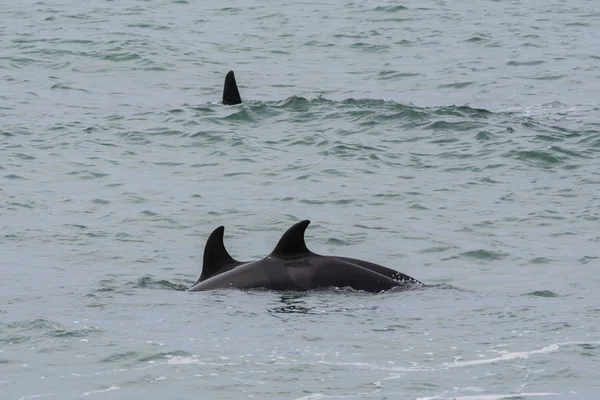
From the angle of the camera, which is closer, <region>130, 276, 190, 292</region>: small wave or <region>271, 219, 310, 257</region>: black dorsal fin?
<region>271, 219, 310, 257</region>: black dorsal fin

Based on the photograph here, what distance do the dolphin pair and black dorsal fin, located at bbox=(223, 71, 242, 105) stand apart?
44.2 feet

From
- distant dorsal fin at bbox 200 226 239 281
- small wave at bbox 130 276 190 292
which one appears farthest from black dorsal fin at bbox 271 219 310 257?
small wave at bbox 130 276 190 292

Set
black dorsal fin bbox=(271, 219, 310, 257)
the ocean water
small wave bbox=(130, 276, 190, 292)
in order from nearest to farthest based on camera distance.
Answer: the ocean water < black dorsal fin bbox=(271, 219, 310, 257) < small wave bbox=(130, 276, 190, 292)

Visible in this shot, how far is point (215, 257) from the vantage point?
14938 mm

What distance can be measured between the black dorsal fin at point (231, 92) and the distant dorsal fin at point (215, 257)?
43.5 feet

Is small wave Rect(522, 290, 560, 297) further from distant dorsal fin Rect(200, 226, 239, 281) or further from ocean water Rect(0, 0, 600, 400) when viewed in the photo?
distant dorsal fin Rect(200, 226, 239, 281)

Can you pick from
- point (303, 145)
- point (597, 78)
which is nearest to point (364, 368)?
point (303, 145)

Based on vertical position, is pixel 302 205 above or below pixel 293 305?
below

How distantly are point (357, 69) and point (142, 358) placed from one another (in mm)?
23703

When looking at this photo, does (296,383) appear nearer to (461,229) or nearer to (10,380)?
(10,380)

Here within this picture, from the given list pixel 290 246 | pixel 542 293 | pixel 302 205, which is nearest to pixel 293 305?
pixel 290 246

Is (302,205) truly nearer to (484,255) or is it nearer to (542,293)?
(484,255)

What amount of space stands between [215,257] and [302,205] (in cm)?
559

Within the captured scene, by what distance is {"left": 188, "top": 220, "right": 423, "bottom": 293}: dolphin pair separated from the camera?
14211mm
